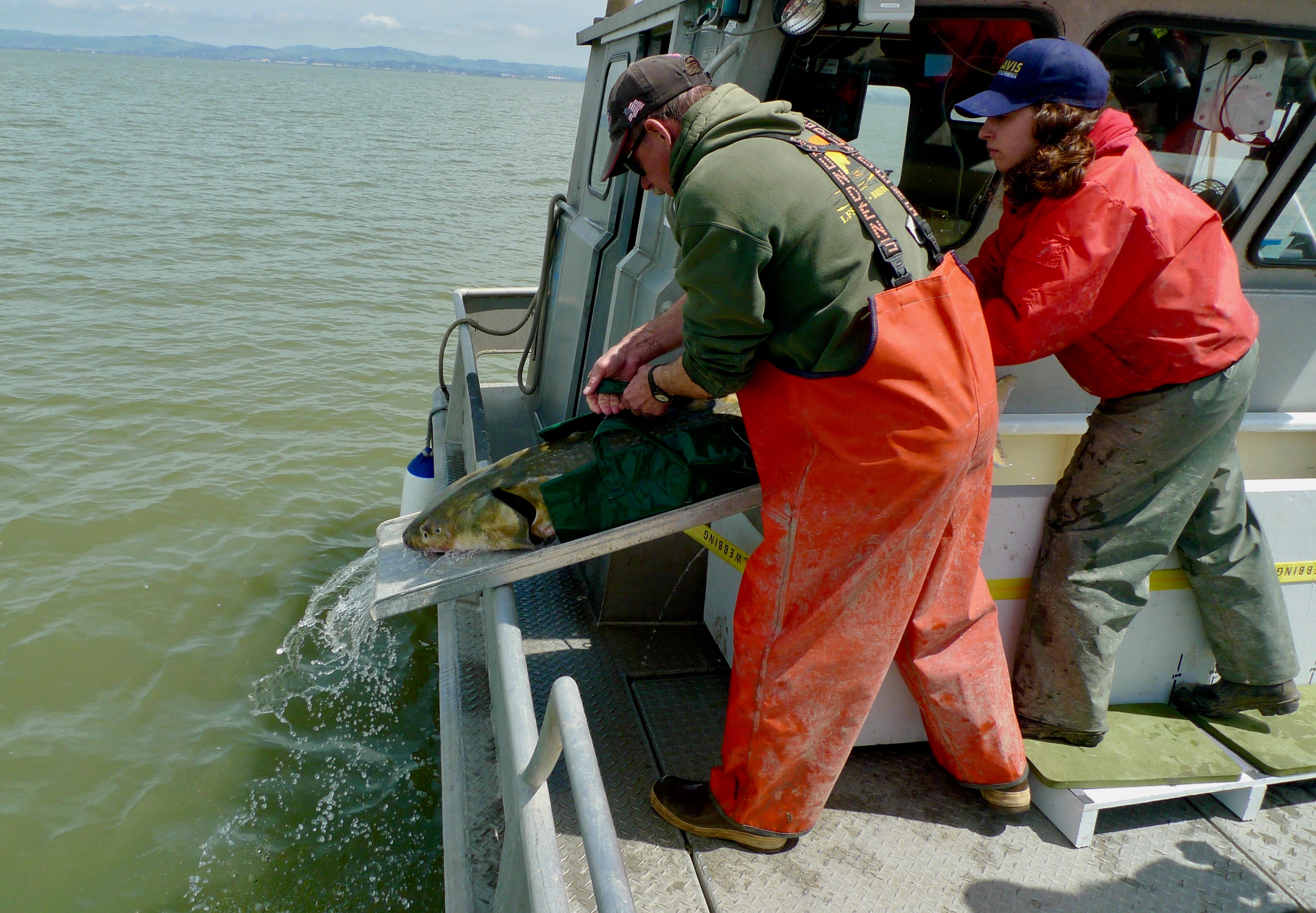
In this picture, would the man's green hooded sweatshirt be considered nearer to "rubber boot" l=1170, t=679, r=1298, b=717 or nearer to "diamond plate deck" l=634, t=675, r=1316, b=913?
"diamond plate deck" l=634, t=675, r=1316, b=913

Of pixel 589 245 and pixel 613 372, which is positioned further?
pixel 589 245

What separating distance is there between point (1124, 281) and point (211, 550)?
5605 mm

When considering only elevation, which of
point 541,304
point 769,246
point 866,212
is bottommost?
point 541,304

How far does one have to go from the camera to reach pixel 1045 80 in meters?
2.20

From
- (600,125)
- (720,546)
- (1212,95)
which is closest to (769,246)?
(720,546)

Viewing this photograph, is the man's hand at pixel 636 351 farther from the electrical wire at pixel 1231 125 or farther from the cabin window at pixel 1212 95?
the electrical wire at pixel 1231 125

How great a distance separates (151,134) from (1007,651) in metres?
28.1

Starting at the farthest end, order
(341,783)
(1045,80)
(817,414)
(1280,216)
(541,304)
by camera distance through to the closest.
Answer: (541,304)
(341,783)
(1280,216)
(1045,80)
(817,414)

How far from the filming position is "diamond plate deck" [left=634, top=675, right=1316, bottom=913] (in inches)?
91.2

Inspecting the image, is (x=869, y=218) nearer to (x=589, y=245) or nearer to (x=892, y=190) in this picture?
(x=892, y=190)

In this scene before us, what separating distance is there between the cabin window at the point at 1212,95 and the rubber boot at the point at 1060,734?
185 cm

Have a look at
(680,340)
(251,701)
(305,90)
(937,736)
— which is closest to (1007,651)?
(937,736)

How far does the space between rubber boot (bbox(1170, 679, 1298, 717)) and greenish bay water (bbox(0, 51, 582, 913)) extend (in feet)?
9.43

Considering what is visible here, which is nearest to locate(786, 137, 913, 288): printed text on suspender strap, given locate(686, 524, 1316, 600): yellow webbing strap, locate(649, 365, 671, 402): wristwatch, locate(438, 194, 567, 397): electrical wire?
locate(649, 365, 671, 402): wristwatch
